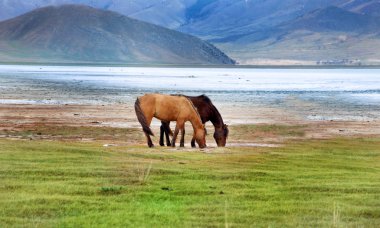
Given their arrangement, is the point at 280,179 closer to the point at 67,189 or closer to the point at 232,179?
the point at 232,179

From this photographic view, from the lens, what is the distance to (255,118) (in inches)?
1528

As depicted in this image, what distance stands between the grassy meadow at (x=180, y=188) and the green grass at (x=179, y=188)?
0.02m

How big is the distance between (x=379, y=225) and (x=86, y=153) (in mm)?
Answer: 8739

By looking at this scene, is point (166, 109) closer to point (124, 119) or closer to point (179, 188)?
point (179, 188)

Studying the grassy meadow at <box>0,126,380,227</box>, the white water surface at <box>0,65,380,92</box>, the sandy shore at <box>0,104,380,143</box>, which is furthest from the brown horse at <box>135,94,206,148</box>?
the white water surface at <box>0,65,380,92</box>

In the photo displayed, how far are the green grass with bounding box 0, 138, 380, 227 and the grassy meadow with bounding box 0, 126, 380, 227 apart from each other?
16 mm

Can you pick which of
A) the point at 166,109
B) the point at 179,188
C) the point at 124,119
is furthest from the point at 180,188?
the point at 124,119

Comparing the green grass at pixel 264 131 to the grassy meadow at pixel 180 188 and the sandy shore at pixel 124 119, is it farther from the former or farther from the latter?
the grassy meadow at pixel 180 188

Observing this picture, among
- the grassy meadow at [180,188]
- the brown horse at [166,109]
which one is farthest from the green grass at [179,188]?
the brown horse at [166,109]

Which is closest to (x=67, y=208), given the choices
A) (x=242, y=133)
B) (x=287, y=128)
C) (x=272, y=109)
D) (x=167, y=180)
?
(x=167, y=180)

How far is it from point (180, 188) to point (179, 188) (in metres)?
0.02

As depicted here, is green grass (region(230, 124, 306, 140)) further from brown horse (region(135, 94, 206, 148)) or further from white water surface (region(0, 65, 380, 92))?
white water surface (region(0, 65, 380, 92))

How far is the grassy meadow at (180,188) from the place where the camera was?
11.9 metres

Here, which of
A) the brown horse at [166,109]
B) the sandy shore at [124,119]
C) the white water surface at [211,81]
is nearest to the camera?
the brown horse at [166,109]
